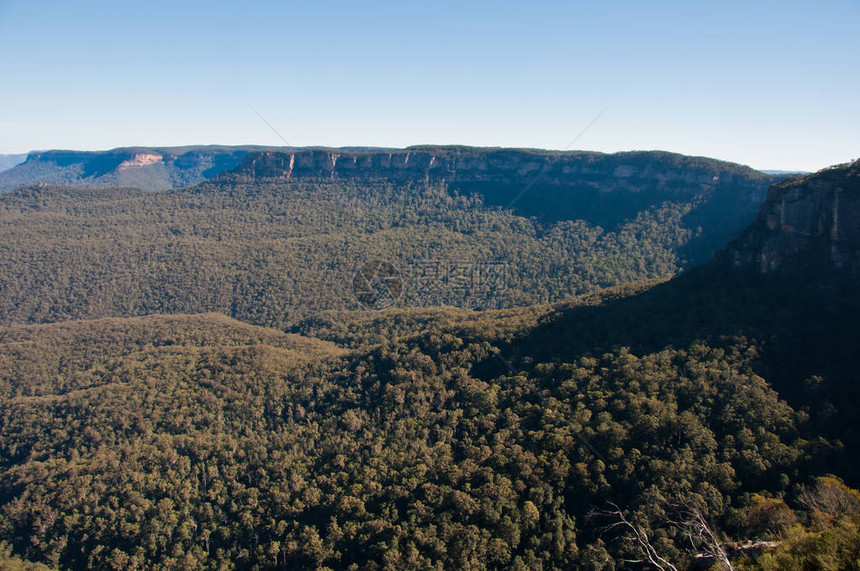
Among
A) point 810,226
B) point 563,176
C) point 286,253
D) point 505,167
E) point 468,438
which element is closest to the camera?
point 468,438

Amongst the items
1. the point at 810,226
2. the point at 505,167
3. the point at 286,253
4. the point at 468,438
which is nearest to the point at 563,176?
the point at 505,167

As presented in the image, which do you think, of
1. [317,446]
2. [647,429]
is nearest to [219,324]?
[317,446]

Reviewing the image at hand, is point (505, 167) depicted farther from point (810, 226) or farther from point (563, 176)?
point (810, 226)

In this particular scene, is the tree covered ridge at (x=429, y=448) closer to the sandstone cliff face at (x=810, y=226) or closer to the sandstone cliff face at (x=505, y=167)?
the sandstone cliff face at (x=810, y=226)

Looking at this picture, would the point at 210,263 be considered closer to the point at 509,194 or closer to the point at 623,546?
the point at 509,194

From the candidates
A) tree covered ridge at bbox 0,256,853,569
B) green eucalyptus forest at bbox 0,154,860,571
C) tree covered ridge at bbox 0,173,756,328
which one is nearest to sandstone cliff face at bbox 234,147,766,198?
tree covered ridge at bbox 0,173,756,328

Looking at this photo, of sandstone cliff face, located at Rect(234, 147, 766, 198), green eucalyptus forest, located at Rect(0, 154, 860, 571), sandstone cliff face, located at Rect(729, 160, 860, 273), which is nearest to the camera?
green eucalyptus forest, located at Rect(0, 154, 860, 571)

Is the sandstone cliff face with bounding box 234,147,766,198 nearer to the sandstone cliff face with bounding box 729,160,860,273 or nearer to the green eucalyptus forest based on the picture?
the sandstone cliff face with bounding box 729,160,860,273
